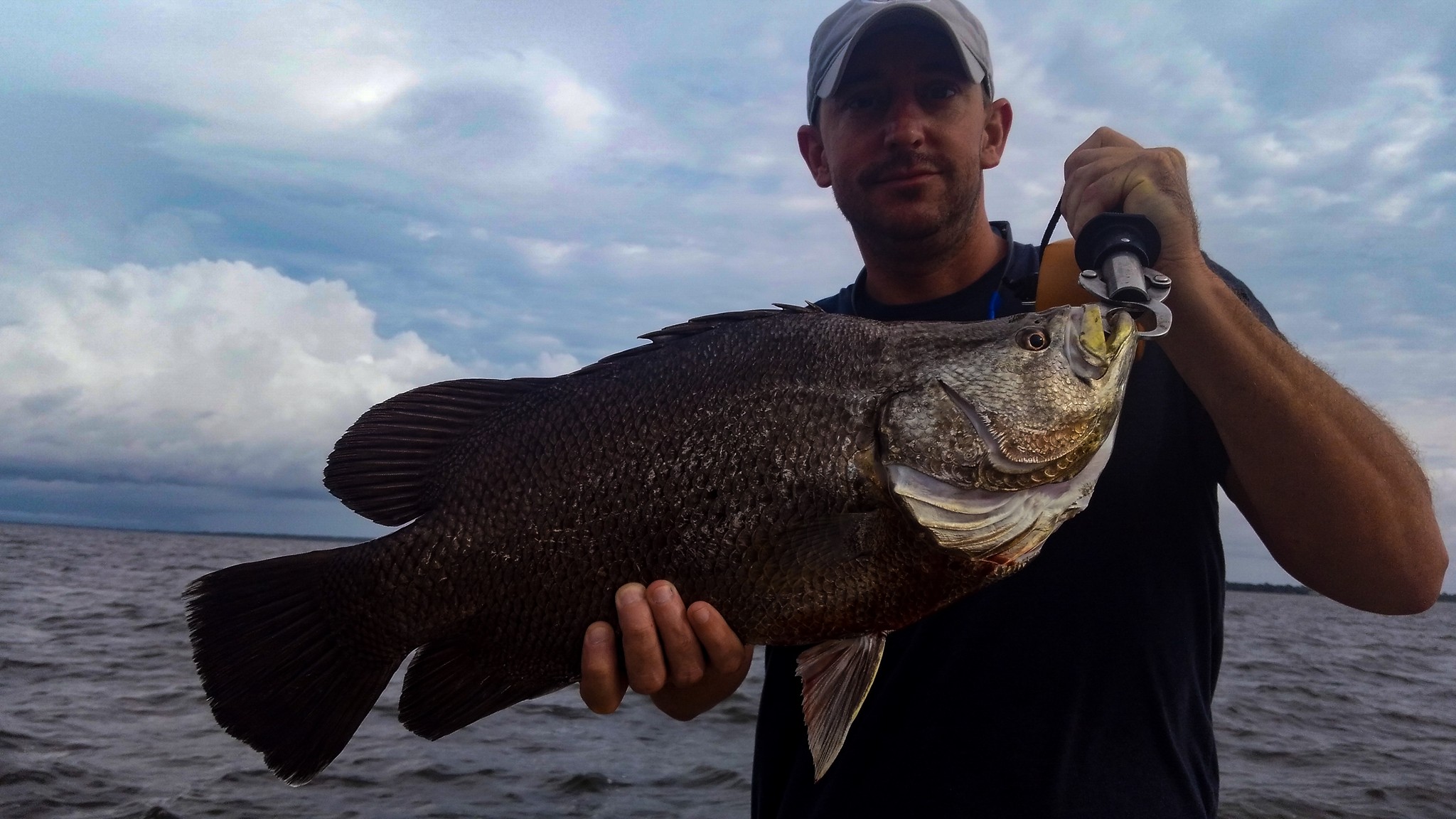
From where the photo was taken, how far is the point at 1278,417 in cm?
217

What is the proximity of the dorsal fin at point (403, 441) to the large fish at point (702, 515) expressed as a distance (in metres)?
0.02

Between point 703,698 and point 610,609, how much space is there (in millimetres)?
814

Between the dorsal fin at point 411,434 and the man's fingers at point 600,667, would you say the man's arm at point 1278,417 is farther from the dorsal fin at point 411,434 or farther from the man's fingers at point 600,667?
the man's fingers at point 600,667

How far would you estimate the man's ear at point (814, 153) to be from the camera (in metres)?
3.63

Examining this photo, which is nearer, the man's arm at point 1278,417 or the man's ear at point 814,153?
the man's arm at point 1278,417

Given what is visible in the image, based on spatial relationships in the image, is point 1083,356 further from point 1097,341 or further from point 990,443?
point 990,443

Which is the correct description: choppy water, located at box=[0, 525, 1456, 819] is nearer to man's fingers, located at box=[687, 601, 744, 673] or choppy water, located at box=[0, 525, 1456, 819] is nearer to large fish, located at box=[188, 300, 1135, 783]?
large fish, located at box=[188, 300, 1135, 783]

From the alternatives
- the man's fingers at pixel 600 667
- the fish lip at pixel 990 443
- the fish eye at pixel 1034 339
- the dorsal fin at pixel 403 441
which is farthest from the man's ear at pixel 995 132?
the man's fingers at pixel 600 667

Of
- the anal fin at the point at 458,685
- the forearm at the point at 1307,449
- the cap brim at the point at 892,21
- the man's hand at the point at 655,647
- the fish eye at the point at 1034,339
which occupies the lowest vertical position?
the anal fin at the point at 458,685

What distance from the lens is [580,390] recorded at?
96.5 inches

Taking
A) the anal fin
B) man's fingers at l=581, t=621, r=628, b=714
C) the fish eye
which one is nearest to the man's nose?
the fish eye

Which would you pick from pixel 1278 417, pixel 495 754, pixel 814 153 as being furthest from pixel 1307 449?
pixel 495 754

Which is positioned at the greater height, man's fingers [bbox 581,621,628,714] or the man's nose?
the man's nose

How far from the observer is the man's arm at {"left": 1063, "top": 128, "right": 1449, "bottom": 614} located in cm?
216
